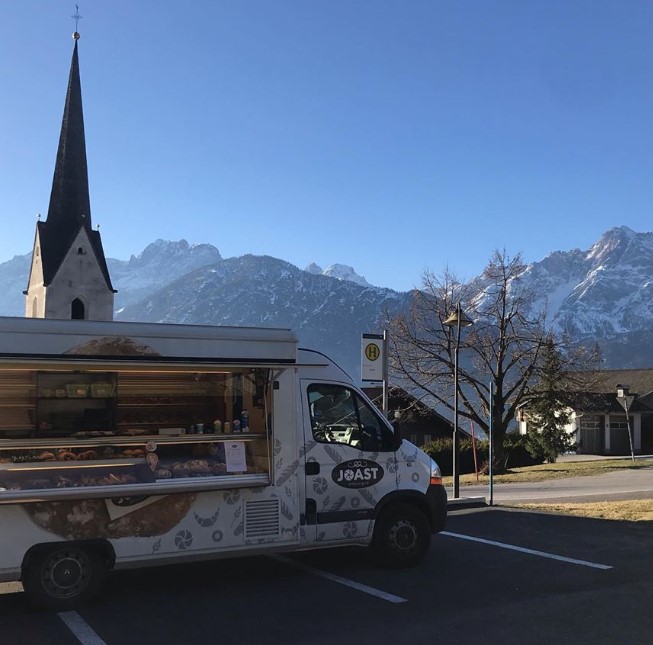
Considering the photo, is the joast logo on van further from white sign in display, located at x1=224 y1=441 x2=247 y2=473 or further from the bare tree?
the bare tree

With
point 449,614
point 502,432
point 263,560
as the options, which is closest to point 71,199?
point 502,432

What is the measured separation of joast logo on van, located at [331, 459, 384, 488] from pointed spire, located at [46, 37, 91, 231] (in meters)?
44.5

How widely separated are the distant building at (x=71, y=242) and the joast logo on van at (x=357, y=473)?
1668 inches

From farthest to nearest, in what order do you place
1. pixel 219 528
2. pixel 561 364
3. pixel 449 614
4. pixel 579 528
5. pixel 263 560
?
pixel 561 364, pixel 579 528, pixel 263 560, pixel 219 528, pixel 449 614

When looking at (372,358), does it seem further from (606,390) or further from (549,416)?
(606,390)

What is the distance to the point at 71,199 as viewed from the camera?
160ft

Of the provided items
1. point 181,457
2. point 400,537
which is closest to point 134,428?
point 181,457

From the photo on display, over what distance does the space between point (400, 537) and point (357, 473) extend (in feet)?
3.15

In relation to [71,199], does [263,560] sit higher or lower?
lower

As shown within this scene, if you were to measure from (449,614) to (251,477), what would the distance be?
2.49 m

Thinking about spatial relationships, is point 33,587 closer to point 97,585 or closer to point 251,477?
point 97,585

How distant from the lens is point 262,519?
793 centimetres

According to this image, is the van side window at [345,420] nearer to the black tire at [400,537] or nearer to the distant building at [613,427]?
the black tire at [400,537]

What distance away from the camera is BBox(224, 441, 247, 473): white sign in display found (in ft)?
26.1
